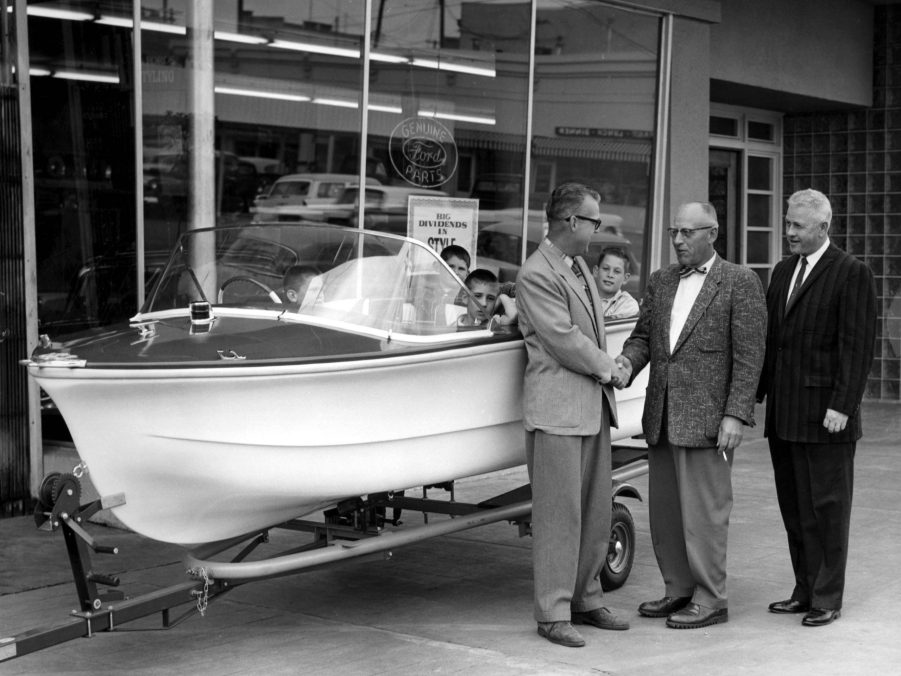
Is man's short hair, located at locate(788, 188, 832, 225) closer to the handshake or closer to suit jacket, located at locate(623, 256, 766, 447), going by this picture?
suit jacket, located at locate(623, 256, 766, 447)

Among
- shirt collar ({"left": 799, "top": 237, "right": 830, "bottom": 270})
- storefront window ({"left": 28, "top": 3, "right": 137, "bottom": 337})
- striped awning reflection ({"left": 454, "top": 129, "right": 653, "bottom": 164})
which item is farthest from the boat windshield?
striped awning reflection ({"left": 454, "top": 129, "right": 653, "bottom": 164})

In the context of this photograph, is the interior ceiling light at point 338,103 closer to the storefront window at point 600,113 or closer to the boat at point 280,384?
the storefront window at point 600,113

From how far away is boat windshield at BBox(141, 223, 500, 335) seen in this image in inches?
230

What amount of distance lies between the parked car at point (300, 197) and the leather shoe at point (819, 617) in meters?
5.06

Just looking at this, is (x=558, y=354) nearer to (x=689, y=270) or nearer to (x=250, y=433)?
(x=689, y=270)

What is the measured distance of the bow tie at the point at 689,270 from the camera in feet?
19.6

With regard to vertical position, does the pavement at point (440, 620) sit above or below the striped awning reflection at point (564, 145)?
below

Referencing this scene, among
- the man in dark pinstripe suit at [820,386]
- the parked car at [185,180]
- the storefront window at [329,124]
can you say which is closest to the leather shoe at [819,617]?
the man in dark pinstripe suit at [820,386]

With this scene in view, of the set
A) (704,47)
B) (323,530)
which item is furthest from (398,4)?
(323,530)

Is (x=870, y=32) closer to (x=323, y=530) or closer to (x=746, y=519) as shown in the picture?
(x=746, y=519)

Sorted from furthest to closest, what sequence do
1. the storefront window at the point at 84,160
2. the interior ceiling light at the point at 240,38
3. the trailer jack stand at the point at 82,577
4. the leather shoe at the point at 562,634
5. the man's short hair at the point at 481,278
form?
the interior ceiling light at the point at 240,38, the storefront window at the point at 84,160, the man's short hair at the point at 481,278, the leather shoe at the point at 562,634, the trailer jack stand at the point at 82,577

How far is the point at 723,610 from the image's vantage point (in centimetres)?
598

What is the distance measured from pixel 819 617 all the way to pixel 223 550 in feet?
8.70

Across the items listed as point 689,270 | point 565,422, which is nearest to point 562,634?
point 565,422
